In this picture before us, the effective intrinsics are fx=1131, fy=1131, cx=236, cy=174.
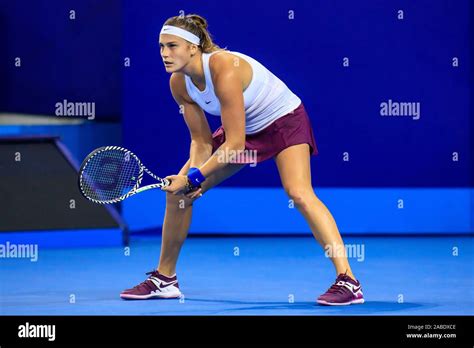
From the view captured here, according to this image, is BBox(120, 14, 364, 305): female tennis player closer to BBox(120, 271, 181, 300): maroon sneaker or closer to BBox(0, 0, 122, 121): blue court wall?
BBox(120, 271, 181, 300): maroon sneaker

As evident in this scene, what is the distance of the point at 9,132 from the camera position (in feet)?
32.9

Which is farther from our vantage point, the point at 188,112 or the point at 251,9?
the point at 251,9

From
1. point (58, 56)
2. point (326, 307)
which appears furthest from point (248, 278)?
point (58, 56)

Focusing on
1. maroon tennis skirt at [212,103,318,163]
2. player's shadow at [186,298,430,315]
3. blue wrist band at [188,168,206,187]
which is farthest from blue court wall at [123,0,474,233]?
blue wrist band at [188,168,206,187]

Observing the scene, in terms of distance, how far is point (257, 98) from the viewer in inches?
226

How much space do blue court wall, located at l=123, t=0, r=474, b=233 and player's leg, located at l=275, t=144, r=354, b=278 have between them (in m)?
3.59

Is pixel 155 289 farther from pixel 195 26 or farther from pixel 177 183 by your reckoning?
pixel 195 26
